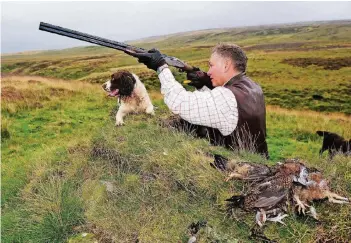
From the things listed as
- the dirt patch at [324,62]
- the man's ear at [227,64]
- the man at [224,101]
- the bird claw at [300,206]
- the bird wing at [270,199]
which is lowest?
the dirt patch at [324,62]

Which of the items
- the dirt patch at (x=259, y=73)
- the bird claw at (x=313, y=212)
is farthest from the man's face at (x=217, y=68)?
the dirt patch at (x=259, y=73)

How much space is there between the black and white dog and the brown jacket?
4289 millimetres

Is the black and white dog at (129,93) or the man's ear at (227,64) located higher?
the man's ear at (227,64)

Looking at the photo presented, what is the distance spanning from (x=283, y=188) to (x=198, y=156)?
4.63 feet

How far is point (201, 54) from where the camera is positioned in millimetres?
72938

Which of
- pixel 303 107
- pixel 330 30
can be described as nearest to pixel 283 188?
pixel 303 107

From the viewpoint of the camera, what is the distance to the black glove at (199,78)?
6.76 metres

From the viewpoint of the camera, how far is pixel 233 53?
563cm

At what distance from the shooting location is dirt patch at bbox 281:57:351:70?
50875mm

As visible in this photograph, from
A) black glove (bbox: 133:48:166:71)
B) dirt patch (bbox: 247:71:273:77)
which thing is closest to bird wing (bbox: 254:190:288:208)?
black glove (bbox: 133:48:166:71)

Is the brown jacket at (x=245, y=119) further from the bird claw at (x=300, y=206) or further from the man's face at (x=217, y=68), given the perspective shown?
the bird claw at (x=300, y=206)

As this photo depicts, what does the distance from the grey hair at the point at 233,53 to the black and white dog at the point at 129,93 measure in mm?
4587

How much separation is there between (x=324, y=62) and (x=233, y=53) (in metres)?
53.0

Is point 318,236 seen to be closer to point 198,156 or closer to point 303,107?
point 198,156
